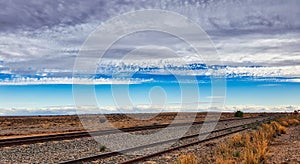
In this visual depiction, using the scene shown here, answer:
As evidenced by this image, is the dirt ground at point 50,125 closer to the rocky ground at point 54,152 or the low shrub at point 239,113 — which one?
the rocky ground at point 54,152

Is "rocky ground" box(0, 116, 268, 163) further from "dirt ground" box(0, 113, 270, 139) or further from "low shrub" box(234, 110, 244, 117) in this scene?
"low shrub" box(234, 110, 244, 117)

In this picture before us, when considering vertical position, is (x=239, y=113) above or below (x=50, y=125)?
above

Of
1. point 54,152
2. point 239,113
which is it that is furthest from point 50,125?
point 239,113

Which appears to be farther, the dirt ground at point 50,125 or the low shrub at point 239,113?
the low shrub at point 239,113

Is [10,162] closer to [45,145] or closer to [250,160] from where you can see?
[45,145]

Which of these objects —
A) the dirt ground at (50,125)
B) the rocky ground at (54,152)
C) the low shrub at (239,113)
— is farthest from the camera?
the low shrub at (239,113)

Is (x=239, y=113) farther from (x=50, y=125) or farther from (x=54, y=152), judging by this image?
(x=54, y=152)

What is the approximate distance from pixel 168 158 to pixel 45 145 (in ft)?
26.9

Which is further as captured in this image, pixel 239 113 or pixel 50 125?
pixel 239 113

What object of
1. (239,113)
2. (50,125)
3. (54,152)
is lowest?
(54,152)

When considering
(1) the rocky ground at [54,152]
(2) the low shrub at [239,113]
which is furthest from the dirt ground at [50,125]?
(2) the low shrub at [239,113]

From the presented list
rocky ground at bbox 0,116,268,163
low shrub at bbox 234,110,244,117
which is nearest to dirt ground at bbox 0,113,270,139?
rocky ground at bbox 0,116,268,163

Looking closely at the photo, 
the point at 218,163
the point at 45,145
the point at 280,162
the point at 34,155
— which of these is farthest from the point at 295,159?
the point at 45,145

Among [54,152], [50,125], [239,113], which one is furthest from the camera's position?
[239,113]
